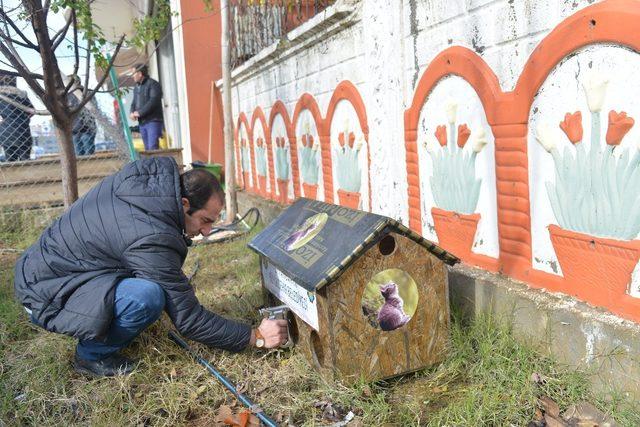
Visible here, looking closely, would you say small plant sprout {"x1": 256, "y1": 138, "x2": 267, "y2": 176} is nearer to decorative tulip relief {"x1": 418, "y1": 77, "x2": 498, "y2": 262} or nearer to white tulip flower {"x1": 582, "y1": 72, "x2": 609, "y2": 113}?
decorative tulip relief {"x1": 418, "y1": 77, "x2": 498, "y2": 262}

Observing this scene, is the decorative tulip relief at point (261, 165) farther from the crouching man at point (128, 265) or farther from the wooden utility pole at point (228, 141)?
the crouching man at point (128, 265)

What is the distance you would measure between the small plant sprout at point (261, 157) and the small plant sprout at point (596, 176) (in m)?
5.01

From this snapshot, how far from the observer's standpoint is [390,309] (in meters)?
2.54

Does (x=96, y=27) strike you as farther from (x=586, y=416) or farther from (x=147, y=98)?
(x=147, y=98)

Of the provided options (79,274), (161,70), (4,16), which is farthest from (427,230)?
(161,70)

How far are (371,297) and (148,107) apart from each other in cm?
805

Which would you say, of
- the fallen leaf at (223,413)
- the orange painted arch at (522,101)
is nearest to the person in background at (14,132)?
the fallen leaf at (223,413)

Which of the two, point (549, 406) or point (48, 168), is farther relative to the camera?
point (48, 168)

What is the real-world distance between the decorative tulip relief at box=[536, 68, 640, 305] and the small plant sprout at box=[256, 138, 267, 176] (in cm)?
498

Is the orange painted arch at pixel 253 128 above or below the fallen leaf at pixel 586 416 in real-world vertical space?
above

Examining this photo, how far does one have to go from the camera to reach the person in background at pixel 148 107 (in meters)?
9.49

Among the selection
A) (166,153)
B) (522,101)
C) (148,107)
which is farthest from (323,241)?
(148,107)

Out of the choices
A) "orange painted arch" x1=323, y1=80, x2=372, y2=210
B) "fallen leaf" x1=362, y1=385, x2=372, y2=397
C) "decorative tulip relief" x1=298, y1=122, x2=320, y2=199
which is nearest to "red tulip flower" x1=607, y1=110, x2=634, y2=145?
"fallen leaf" x1=362, y1=385, x2=372, y2=397

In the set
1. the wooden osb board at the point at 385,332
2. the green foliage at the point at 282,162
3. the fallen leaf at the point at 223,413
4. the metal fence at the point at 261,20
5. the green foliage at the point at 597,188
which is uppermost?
the metal fence at the point at 261,20
